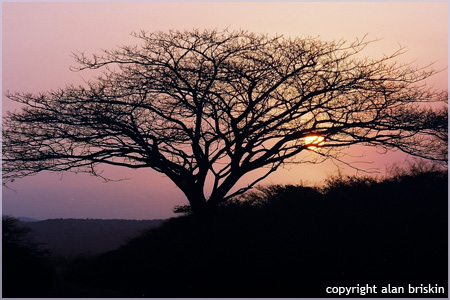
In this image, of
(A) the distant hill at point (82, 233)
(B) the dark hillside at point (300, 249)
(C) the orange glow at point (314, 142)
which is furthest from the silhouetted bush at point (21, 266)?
(C) the orange glow at point (314, 142)

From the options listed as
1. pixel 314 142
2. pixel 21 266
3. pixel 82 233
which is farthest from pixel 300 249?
pixel 82 233

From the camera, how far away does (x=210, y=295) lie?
10969 millimetres

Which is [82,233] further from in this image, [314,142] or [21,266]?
[21,266]

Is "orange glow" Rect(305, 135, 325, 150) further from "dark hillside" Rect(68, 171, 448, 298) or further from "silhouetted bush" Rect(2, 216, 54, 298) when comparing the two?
"silhouetted bush" Rect(2, 216, 54, 298)

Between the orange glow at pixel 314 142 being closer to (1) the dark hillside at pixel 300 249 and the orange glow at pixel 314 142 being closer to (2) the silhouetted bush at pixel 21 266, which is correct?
(1) the dark hillside at pixel 300 249

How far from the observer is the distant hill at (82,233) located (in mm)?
22877

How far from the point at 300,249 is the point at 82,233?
1723cm

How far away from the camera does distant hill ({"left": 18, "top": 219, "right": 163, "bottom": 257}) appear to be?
22.9 m

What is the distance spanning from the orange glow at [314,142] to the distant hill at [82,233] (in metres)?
7.76

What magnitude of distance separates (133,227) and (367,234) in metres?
17.6

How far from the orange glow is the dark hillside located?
1414 millimetres

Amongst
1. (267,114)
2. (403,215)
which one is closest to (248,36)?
(267,114)

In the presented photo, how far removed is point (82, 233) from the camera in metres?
26.6

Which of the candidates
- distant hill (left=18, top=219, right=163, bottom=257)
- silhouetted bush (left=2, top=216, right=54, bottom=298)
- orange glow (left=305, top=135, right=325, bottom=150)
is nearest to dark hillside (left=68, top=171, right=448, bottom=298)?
orange glow (left=305, top=135, right=325, bottom=150)
